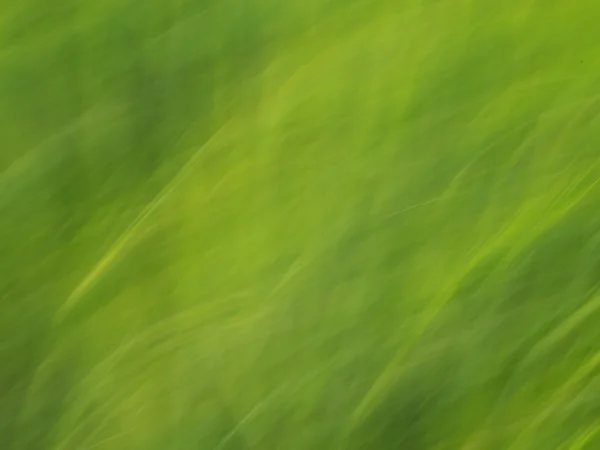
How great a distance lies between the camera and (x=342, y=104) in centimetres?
45

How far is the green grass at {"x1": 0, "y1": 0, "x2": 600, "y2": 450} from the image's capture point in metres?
0.43

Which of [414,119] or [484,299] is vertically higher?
[414,119]

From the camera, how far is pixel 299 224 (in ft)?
1.52

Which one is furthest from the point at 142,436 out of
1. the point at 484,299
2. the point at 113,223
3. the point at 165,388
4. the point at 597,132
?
the point at 597,132

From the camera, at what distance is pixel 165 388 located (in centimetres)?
48

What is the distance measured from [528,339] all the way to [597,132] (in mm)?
151

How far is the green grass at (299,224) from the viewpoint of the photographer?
1.42 ft

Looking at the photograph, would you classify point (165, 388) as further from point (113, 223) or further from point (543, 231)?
point (543, 231)

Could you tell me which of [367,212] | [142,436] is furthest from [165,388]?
[367,212]

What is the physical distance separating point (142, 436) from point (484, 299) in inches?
10.1

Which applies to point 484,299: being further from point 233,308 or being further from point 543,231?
point 233,308

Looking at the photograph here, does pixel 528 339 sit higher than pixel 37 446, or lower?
lower

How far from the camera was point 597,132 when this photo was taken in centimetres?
47

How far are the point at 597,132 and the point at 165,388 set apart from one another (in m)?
0.34
